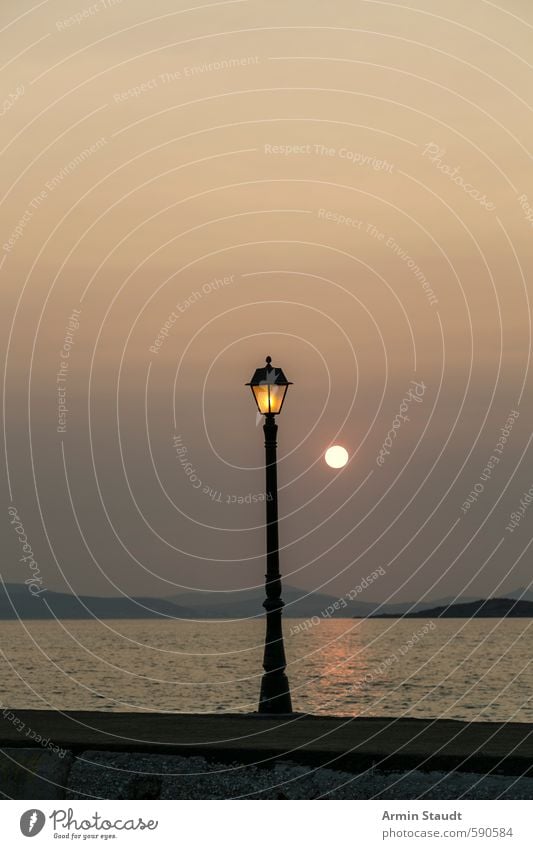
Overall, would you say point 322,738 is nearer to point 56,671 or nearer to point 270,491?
point 270,491

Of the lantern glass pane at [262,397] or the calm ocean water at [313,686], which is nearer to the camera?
the lantern glass pane at [262,397]

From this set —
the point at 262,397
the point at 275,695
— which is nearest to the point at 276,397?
the point at 262,397

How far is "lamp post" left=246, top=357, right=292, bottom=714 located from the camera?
1947 centimetres

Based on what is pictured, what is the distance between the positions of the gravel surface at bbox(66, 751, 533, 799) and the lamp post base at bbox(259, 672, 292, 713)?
5.54 meters

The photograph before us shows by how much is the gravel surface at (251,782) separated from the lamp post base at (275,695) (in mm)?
5538

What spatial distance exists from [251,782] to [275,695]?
6049 mm

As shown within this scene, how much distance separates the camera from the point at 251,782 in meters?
13.4

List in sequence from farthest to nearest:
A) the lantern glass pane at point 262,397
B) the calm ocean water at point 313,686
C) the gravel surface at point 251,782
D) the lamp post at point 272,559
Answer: the calm ocean water at point 313,686, the lantern glass pane at point 262,397, the lamp post at point 272,559, the gravel surface at point 251,782

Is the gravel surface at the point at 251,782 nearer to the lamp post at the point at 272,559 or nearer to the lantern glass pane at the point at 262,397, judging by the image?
the lamp post at the point at 272,559

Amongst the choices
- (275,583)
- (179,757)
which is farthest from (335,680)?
(179,757)

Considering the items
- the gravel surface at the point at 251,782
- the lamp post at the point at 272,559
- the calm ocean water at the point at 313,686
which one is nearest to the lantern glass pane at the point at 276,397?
the lamp post at the point at 272,559

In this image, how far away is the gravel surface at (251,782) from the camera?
12656 mm

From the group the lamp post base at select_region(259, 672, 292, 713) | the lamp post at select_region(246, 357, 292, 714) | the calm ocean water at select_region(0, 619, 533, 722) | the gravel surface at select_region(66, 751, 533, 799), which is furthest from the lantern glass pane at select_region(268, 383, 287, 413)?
the calm ocean water at select_region(0, 619, 533, 722)

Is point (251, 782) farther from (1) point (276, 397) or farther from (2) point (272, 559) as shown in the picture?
(1) point (276, 397)
